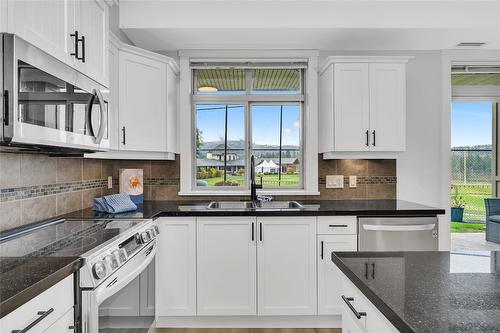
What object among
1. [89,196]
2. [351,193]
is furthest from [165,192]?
[351,193]

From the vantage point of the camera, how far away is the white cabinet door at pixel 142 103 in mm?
2748

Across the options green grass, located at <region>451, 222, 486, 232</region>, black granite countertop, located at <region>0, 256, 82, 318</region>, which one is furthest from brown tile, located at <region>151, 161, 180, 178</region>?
green grass, located at <region>451, 222, 486, 232</region>

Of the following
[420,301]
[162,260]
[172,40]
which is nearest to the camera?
[420,301]

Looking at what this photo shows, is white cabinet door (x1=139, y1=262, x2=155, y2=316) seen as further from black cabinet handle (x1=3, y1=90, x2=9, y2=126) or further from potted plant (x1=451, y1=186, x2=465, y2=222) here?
potted plant (x1=451, y1=186, x2=465, y2=222)

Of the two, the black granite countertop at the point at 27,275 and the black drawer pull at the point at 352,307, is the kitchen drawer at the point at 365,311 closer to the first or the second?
the black drawer pull at the point at 352,307

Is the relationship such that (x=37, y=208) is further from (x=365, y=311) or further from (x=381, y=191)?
(x=381, y=191)

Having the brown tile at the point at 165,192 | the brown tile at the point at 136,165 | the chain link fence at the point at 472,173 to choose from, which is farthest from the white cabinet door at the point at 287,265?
the chain link fence at the point at 472,173

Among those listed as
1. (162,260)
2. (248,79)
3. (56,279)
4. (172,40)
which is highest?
(172,40)

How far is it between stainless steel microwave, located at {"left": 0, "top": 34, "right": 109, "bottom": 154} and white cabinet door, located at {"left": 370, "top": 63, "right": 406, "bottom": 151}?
2.17 m

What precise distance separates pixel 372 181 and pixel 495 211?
2512 mm

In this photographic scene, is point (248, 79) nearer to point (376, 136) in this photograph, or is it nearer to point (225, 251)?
point (376, 136)

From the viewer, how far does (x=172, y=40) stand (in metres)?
3.14

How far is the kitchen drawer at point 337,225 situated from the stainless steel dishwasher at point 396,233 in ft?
0.17

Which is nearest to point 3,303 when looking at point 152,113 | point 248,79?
point 152,113
